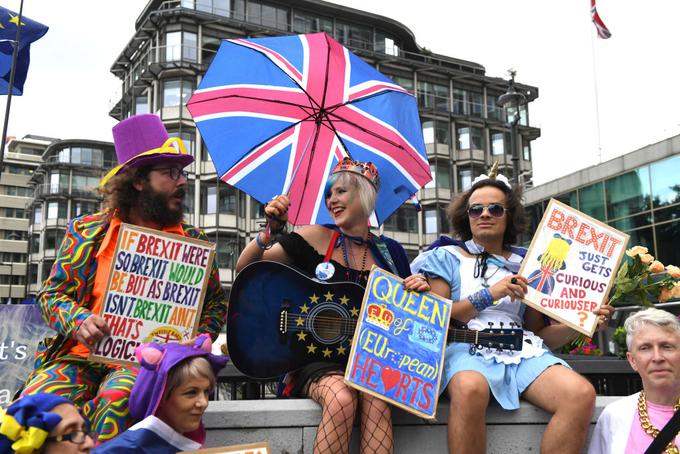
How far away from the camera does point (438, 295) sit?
3.70m

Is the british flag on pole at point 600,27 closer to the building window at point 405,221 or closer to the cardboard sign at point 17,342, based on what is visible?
the cardboard sign at point 17,342

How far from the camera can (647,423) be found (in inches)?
121

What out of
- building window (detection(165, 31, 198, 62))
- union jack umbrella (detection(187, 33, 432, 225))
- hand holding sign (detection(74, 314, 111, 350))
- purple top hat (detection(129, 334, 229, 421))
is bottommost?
purple top hat (detection(129, 334, 229, 421))

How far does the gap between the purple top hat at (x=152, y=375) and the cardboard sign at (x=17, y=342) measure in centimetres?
246

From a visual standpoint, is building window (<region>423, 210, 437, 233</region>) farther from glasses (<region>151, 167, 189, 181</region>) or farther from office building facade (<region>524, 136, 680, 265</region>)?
glasses (<region>151, 167, 189, 181</region>)

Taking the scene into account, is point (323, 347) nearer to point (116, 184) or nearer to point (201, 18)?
point (116, 184)

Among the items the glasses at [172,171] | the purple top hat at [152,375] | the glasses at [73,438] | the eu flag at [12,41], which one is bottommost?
the glasses at [73,438]

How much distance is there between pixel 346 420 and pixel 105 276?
1.47 m

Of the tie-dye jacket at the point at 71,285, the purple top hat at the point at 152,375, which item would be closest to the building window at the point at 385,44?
the tie-dye jacket at the point at 71,285

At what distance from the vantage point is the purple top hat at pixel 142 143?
12.0ft

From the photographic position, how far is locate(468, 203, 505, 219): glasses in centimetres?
408

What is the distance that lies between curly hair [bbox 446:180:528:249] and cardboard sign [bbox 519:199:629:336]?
318 millimetres

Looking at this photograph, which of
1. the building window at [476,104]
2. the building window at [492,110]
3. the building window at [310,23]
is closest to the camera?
the building window at [310,23]

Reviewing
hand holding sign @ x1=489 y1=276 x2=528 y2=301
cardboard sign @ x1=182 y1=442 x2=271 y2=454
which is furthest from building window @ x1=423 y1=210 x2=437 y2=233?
cardboard sign @ x1=182 y1=442 x2=271 y2=454
